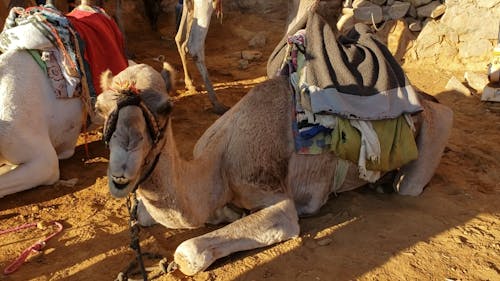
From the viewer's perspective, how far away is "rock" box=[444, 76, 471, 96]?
6779 millimetres

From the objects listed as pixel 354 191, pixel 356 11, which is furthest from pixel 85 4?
pixel 356 11

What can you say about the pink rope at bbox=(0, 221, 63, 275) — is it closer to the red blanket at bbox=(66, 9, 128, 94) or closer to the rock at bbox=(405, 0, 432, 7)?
the red blanket at bbox=(66, 9, 128, 94)

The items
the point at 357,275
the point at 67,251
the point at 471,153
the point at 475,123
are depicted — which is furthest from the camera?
the point at 475,123

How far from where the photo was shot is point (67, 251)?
3.63 m

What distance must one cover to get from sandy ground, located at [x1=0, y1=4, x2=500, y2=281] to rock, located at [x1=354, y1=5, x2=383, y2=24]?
11.7 ft

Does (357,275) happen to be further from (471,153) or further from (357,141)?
(471,153)

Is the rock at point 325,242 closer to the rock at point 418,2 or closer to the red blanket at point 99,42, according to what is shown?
the red blanket at point 99,42

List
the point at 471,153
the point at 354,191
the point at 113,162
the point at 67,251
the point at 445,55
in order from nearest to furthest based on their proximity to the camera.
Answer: the point at 113,162 → the point at 67,251 → the point at 354,191 → the point at 471,153 → the point at 445,55

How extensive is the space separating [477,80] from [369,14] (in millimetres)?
2226

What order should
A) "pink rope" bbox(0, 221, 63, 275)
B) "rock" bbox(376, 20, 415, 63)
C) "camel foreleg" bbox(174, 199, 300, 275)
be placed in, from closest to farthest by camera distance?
"camel foreleg" bbox(174, 199, 300, 275) → "pink rope" bbox(0, 221, 63, 275) → "rock" bbox(376, 20, 415, 63)

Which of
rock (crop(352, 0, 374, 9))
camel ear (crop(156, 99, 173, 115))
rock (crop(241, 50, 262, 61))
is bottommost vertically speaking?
rock (crop(241, 50, 262, 61))

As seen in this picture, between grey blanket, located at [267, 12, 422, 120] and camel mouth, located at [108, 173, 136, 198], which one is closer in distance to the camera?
camel mouth, located at [108, 173, 136, 198]

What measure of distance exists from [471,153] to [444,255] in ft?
6.48

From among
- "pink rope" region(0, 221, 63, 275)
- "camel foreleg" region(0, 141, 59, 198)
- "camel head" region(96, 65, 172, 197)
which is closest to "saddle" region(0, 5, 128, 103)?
"camel foreleg" region(0, 141, 59, 198)
